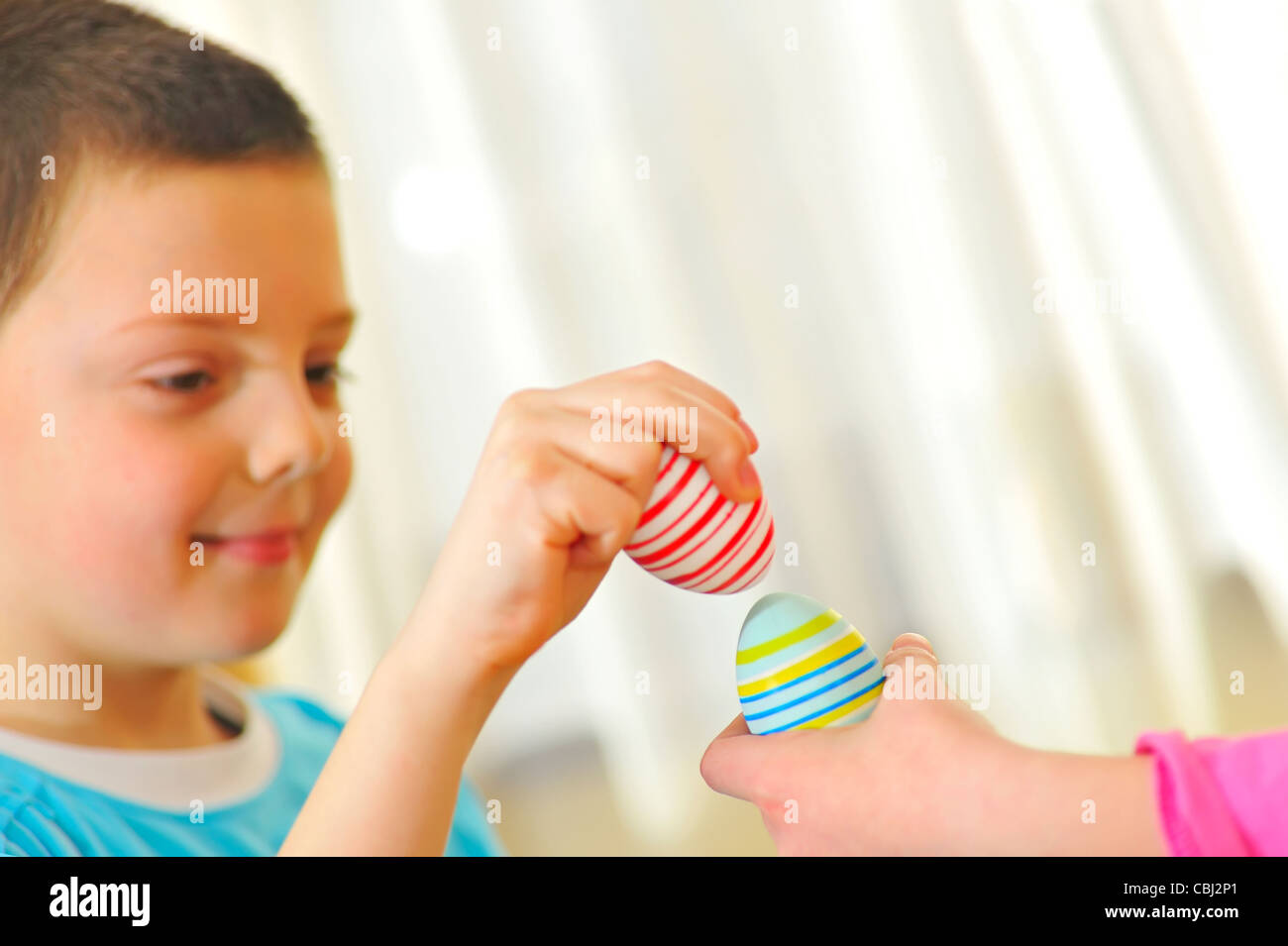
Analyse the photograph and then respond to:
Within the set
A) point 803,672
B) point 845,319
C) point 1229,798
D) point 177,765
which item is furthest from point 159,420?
point 845,319

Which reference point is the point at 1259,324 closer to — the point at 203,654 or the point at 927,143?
the point at 927,143

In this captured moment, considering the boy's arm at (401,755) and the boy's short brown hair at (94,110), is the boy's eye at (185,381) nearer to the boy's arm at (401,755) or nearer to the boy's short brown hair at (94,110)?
the boy's short brown hair at (94,110)


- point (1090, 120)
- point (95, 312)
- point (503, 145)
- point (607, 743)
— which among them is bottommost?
point (607, 743)

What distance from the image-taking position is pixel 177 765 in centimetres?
65

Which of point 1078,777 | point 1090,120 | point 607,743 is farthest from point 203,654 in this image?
point 1090,120

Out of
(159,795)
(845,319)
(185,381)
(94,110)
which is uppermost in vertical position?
(845,319)

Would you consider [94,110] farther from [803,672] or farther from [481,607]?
[803,672]

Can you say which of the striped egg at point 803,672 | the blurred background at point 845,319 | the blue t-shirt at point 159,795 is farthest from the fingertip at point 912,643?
the blurred background at point 845,319

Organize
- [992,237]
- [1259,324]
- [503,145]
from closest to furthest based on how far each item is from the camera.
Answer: [1259,324], [992,237], [503,145]

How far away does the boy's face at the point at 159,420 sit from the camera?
1.84 ft

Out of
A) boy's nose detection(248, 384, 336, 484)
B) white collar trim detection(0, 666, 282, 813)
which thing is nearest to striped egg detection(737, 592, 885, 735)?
boy's nose detection(248, 384, 336, 484)

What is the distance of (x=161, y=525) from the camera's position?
0.57m

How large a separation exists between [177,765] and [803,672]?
413 millimetres
